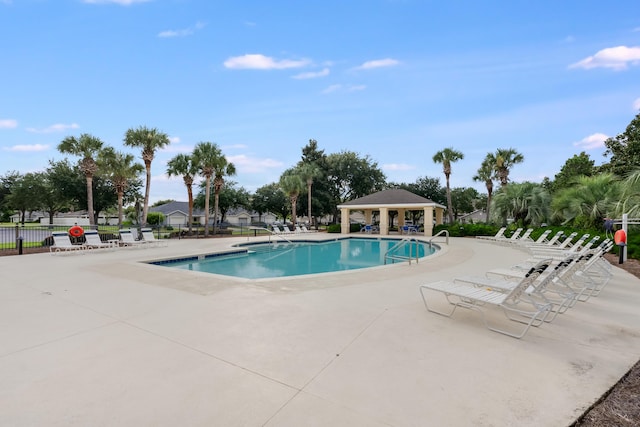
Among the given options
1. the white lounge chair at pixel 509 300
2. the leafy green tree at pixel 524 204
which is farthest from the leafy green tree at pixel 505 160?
the white lounge chair at pixel 509 300

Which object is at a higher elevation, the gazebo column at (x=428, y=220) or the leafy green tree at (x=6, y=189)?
the leafy green tree at (x=6, y=189)

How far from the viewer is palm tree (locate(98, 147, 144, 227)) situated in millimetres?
23172

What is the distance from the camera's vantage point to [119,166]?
77.3 ft

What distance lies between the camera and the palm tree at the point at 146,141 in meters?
21.6

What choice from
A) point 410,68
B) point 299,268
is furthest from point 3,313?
point 410,68

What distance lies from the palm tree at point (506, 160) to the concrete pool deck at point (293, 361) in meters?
25.5

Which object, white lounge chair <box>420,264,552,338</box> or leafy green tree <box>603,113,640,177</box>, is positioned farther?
leafy green tree <box>603,113,640,177</box>

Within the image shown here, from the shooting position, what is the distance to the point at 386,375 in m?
2.71

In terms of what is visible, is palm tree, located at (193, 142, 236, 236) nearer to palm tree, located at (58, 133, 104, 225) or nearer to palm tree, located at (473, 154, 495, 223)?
palm tree, located at (58, 133, 104, 225)

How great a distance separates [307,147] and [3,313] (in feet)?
130

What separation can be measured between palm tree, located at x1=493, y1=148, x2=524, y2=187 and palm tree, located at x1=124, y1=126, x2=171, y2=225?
2827 cm

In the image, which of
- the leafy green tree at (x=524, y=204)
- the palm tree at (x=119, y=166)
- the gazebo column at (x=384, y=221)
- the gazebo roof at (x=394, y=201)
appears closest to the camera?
the leafy green tree at (x=524, y=204)

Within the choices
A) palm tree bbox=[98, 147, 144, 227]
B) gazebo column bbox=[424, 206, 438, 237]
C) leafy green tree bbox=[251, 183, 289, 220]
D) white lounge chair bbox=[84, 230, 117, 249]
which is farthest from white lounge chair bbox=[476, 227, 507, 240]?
leafy green tree bbox=[251, 183, 289, 220]

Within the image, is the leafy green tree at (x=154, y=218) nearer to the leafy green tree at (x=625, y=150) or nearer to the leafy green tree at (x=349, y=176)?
the leafy green tree at (x=349, y=176)
